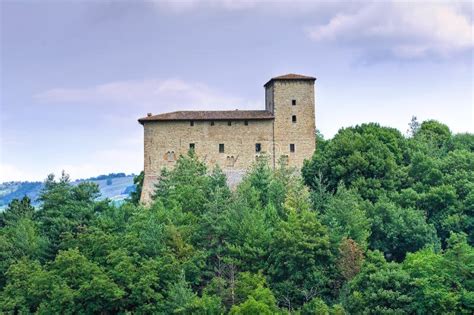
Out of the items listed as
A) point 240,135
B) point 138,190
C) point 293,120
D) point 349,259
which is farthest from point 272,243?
point 138,190

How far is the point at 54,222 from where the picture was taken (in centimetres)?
4628

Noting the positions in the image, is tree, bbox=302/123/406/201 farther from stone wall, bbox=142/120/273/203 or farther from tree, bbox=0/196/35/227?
tree, bbox=0/196/35/227

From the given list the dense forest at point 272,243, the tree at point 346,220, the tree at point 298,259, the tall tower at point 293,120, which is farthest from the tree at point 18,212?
the tree at point 346,220

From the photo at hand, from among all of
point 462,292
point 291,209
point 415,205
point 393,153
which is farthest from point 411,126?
point 462,292

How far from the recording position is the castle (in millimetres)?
58094

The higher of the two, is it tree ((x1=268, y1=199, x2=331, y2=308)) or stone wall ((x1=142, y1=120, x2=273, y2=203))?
stone wall ((x1=142, y1=120, x2=273, y2=203))

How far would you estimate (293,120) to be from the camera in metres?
58.4

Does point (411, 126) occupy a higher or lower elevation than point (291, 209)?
higher

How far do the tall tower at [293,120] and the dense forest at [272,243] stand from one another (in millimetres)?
5691

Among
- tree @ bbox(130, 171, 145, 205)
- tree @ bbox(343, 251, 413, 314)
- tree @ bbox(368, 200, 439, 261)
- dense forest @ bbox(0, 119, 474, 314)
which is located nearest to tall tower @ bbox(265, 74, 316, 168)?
dense forest @ bbox(0, 119, 474, 314)

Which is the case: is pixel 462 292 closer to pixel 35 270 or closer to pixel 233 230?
pixel 233 230

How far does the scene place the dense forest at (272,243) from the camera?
35.7 metres

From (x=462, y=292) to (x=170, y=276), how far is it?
14887 mm

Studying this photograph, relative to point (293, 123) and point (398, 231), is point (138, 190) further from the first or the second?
point (398, 231)
